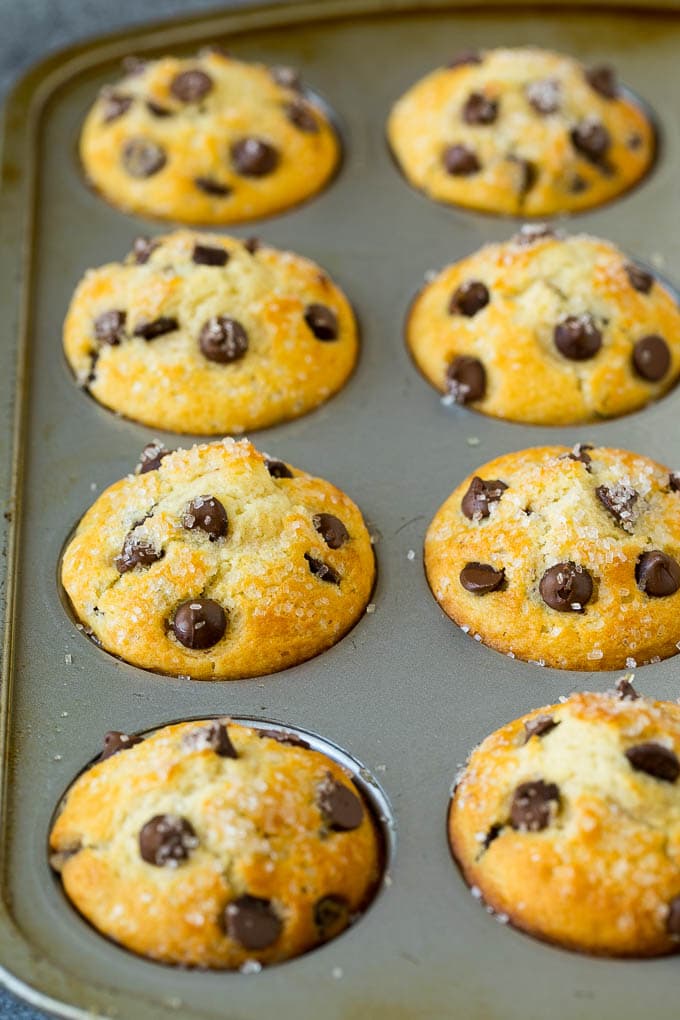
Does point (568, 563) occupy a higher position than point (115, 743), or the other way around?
point (568, 563)

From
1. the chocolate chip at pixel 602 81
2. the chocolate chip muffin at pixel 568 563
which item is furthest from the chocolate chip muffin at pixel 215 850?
the chocolate chip at pixel 602 81

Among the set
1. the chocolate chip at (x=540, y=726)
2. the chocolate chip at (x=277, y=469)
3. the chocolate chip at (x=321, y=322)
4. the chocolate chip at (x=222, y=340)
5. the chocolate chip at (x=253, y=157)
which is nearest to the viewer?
the chocolate chip at (x=540, y=726)

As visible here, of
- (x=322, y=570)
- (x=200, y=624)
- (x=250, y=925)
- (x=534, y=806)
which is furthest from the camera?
(x=322, y=570)

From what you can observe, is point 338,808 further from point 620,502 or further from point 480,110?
point 480,110

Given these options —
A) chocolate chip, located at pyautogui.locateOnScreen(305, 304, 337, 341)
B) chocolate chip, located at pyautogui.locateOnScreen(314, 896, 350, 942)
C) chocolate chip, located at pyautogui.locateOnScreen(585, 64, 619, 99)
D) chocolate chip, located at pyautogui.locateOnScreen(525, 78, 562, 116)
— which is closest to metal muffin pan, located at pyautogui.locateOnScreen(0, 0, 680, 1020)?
chocolate chip, located at pyautogui.locateOnScreen(314, 896, 350, 942)

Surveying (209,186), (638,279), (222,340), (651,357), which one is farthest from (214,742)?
(209,186)

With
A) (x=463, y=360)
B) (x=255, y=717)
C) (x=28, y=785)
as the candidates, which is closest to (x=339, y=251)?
(x=463, y=360)

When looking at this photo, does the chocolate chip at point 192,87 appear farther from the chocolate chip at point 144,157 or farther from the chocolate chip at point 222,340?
the chocolate chip at point 222,340
